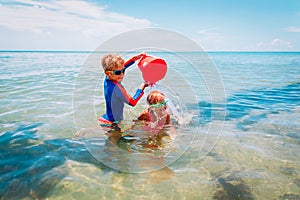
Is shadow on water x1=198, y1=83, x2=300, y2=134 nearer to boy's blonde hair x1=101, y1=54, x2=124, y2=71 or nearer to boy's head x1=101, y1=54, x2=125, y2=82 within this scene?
boy's head x1=101, y1=54, x2=125, y2=82

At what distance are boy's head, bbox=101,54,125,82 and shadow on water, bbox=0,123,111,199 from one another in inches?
56.5

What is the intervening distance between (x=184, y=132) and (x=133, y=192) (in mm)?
2494

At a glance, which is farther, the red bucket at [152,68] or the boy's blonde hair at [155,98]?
the boy's blonde hair at [155,98]

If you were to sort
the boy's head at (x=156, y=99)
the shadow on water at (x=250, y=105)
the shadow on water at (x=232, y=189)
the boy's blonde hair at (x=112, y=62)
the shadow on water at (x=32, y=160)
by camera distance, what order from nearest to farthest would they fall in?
the shadow on water at (x=232, y=189)
the shadow on water at (x=32, y=160)
the boy's blonde hair at (x=112, y=62)
the boy's head at (x=156, y=99)
the shadow on water at (x=250, y=105)

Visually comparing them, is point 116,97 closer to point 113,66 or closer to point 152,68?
point 113,66

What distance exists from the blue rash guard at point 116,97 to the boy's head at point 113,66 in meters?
0.12

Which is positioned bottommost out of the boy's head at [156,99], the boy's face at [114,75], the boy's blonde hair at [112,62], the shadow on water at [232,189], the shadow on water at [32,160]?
the shadow on water at [32,160]

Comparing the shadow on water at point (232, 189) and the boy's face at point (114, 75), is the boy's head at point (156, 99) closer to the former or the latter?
the boy's face at point (114, 75)

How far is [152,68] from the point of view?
4266 millimetres

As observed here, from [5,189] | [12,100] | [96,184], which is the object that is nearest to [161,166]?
[96,184]

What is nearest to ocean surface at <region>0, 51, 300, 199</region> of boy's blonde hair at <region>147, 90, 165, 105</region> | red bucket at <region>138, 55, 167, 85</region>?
red bucket at <region>138, 55, 167, 85</region>

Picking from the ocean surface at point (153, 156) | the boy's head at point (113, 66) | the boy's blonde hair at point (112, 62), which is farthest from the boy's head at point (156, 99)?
the boy's blonde hair at point (112, 62)

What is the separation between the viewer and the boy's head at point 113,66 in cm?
414

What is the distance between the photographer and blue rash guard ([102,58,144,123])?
4.21 metres
